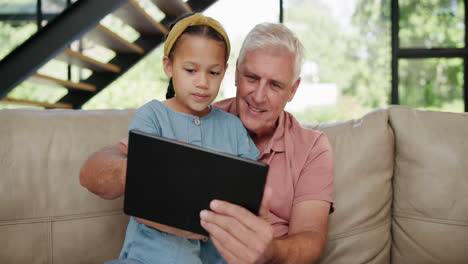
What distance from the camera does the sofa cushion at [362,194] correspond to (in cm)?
185

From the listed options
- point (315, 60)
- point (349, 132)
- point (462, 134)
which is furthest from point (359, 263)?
point (315, 60)

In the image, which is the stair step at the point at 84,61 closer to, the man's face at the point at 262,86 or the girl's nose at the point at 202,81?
the man's face at the point at 262,86

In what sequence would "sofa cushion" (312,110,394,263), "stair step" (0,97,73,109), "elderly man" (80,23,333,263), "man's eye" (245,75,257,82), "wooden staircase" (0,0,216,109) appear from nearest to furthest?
"elderly man" (80,23,333,263) → "man's eye" (245,75,257,82) → "sofa cushion" (312,110,394,263) → "wooden staircase" (0,0,216,109) → "stair step" (0,97,73,109)

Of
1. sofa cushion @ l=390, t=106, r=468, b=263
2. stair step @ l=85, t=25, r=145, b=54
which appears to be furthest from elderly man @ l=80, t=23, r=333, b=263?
stair step @ l=85, t=25, r=145, b=54

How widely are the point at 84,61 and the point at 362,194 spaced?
2.86 m

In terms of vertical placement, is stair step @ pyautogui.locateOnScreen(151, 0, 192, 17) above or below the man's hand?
above

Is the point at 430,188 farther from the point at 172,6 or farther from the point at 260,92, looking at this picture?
the point at 172,6

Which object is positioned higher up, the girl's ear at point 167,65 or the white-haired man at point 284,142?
the girl's ear at point 167,65

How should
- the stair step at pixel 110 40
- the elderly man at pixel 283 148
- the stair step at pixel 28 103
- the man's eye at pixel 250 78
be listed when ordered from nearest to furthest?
the elderly man at pixel 283 148, the man's eye at pixel 250 78, the stair step at pixel 28 103, the stair step at pixel 110 40

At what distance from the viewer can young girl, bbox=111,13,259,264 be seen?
124cm

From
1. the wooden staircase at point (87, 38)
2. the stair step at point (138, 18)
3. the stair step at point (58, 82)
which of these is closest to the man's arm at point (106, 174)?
the wooden staircase at point (87, 38)

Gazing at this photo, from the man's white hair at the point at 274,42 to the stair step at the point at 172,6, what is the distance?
97.0 inches

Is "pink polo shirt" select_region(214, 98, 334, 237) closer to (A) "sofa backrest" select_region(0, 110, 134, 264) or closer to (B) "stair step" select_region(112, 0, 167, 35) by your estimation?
(A) "sofa backrest" select_region(0, 110, 134, 264)

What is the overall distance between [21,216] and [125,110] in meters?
0.60
